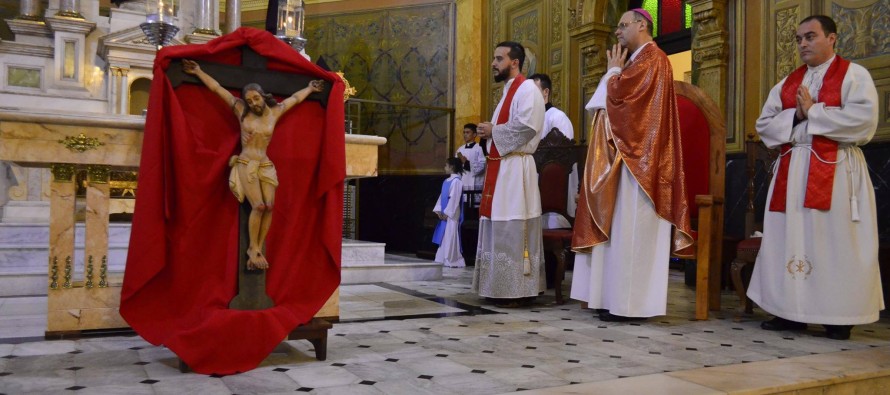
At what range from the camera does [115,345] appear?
3490 millimetres

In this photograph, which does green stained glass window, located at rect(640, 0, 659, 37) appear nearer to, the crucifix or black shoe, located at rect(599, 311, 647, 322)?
black shoe, located at rect(599, 311, 647, 322)

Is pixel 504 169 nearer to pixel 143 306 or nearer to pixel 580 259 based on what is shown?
pixel 580 259

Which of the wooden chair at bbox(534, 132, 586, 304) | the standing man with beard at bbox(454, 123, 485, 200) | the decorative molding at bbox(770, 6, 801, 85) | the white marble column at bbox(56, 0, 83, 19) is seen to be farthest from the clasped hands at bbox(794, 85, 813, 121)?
the white marble column at bbox(56, 0, 83, 19)

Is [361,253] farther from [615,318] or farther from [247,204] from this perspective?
[247,204]

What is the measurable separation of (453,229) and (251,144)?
599cm

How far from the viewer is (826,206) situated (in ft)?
13.6

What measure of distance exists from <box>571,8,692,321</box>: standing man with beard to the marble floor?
265mm

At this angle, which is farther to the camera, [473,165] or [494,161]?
[473,165]

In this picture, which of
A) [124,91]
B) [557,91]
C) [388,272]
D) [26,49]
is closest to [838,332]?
[388,272]

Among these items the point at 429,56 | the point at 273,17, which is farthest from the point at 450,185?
the point at 273,17

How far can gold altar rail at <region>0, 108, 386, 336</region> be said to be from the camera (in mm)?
3525

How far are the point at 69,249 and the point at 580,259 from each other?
10.0 feet

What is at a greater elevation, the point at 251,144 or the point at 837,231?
the point at 251,144

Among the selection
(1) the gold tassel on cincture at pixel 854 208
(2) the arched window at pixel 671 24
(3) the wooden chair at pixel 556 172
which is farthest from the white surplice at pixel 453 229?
(1) the gold tassel on cincture at pixel 854 208
